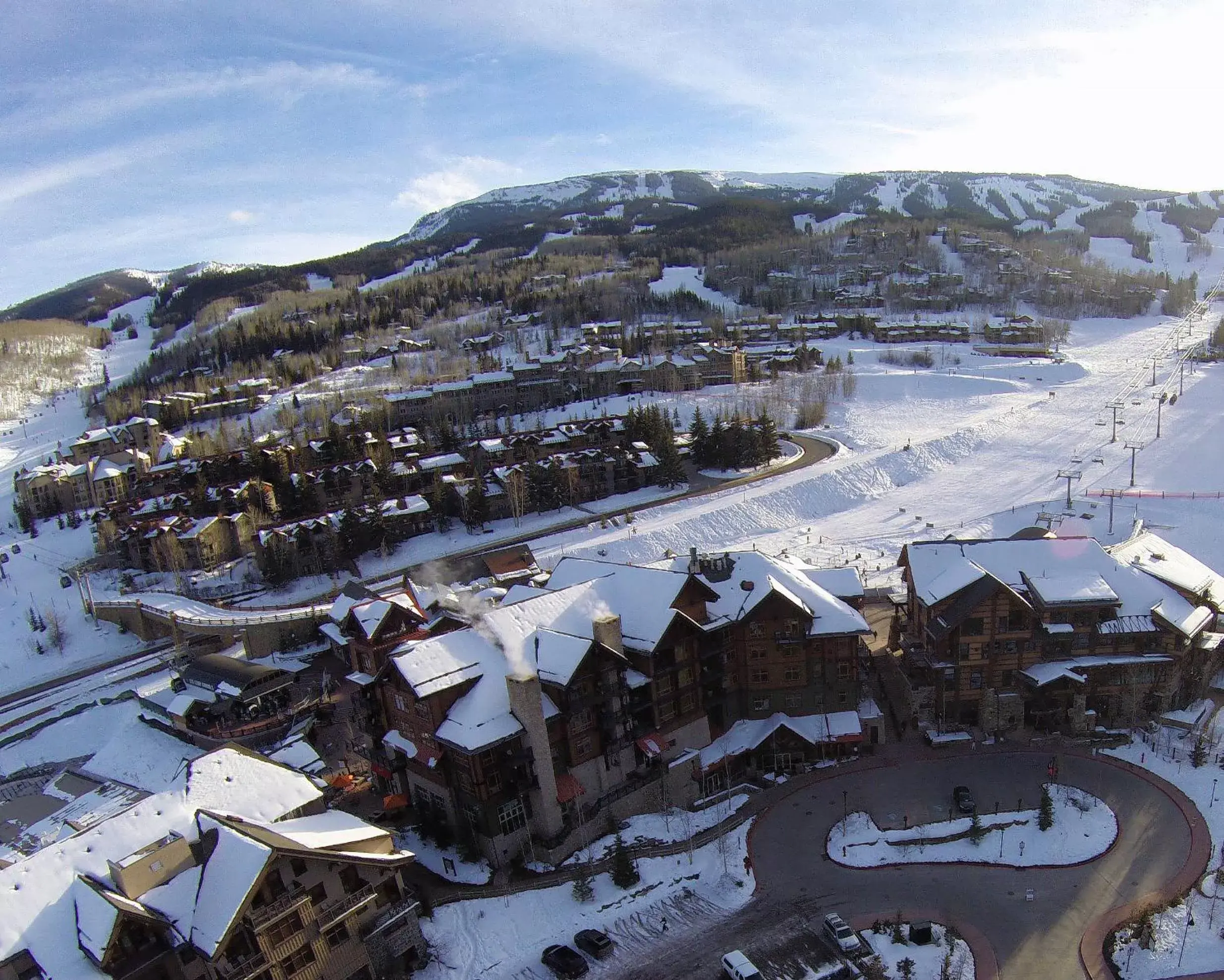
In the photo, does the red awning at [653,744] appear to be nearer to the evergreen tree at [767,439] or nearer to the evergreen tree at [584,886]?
the evergreen tree at [584,886]

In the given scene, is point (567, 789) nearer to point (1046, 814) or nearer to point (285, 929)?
point (285, 929)

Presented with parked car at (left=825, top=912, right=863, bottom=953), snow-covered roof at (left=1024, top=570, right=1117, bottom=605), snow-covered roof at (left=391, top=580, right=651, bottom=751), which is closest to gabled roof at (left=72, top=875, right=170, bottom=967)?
snow-covered roof at (left=391, top=580, right=651, bottom=751)

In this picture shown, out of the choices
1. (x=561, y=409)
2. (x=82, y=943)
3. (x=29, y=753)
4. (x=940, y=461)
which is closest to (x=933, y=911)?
(x=82, y=943)

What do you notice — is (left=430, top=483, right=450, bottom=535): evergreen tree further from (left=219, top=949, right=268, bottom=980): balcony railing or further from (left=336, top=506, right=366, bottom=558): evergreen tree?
(left=219, top=949, right=268, bottom=980): balcony railing

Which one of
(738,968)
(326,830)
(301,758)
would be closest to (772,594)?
(738,968)

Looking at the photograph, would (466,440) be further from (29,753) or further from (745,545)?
(29,753)

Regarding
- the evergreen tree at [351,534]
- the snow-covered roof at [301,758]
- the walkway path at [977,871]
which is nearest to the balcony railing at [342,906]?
the walkway path at [977,871]
